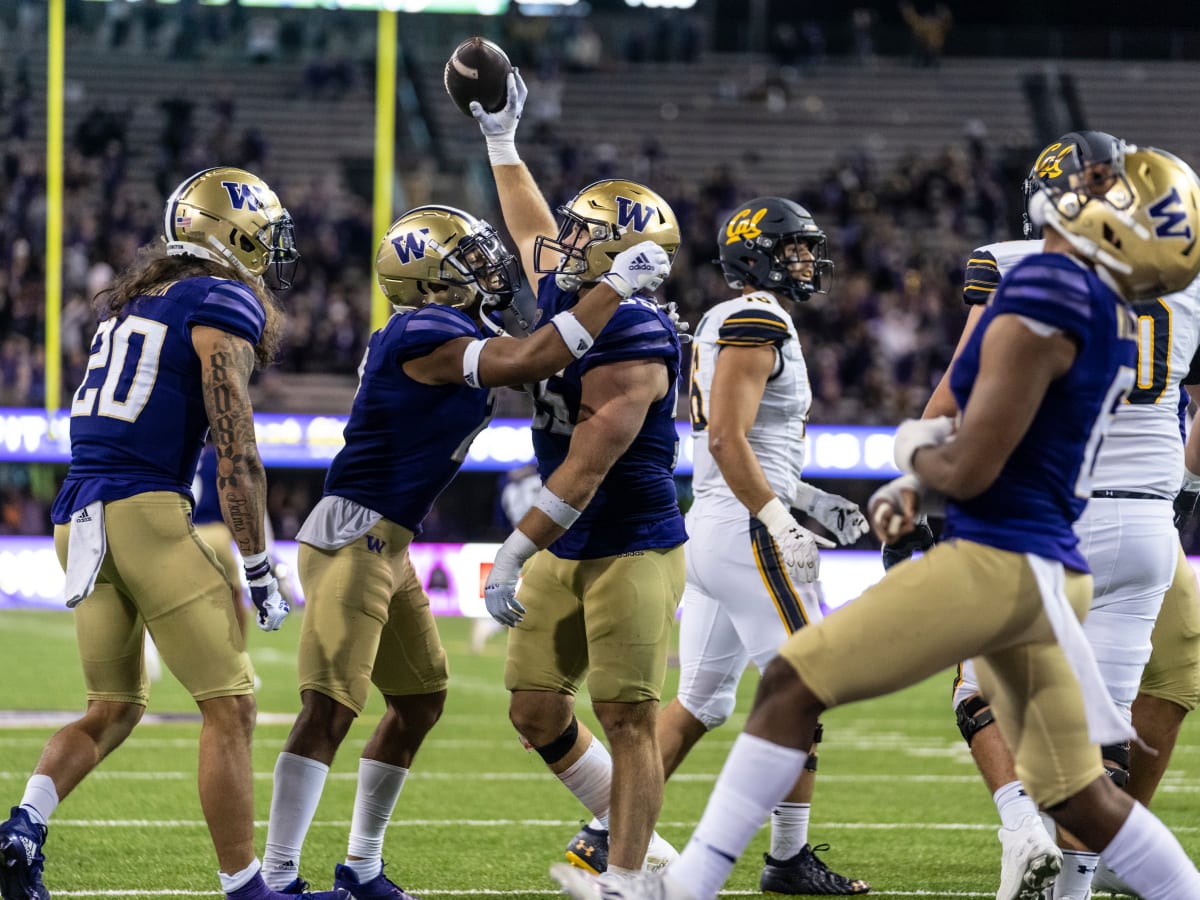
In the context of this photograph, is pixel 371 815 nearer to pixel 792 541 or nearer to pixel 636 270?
pixel 792 541

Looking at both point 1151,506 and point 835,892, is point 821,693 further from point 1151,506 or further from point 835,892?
point 835,892

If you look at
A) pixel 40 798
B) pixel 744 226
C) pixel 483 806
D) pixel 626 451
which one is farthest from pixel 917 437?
pixel 483 806

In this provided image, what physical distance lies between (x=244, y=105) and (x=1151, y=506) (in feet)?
71.5

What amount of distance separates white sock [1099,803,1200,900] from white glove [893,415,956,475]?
2.79 ft

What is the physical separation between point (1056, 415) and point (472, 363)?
1559 mm

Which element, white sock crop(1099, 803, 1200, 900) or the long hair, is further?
the long hair

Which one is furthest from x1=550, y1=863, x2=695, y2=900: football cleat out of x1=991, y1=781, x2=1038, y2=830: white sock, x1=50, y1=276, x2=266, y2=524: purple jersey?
x1=50, y1=276, x2=266, y2=524: purple jersey

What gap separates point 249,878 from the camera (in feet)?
13.5

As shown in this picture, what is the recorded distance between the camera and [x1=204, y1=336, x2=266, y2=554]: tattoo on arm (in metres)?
4.19

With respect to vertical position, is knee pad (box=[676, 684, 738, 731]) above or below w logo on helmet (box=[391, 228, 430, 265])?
below

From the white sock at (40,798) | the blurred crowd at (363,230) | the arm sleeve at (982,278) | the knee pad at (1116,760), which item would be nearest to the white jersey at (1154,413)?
the arm sleeve at (982,278)

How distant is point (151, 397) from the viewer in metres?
4.27

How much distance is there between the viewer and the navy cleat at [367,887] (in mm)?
4668

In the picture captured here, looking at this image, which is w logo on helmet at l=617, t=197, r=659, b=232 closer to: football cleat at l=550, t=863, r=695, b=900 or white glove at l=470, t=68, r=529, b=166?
white glove at l=470, t=68, r=529, b=166
